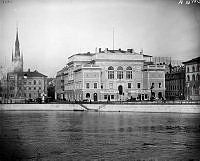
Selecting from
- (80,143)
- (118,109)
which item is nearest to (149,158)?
(80,143)

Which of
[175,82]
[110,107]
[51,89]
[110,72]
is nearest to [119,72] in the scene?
[110,72]

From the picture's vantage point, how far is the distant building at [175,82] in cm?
2542

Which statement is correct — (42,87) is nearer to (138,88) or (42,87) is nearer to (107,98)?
(107,98)

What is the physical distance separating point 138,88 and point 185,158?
18705mm

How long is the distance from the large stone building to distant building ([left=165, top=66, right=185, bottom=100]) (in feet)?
6.04

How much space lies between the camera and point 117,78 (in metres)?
23.8

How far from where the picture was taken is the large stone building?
22922 millimetres

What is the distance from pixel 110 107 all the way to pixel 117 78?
5647 millimetres

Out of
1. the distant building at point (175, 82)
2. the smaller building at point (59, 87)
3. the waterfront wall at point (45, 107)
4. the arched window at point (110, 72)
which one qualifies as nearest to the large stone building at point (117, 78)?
the arched window at point (110, 72)

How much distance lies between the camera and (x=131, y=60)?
941 inches

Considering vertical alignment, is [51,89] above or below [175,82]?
below

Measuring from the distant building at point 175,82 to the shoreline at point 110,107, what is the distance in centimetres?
760

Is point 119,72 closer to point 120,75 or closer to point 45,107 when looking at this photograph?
point 120,75

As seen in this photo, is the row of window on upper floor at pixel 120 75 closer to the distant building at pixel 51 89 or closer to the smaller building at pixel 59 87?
the smaller building at pixel 59 87
